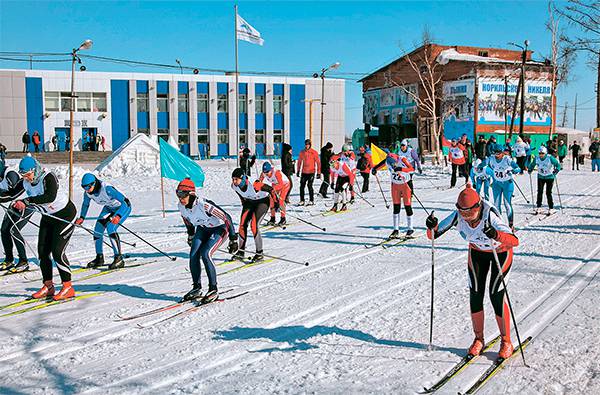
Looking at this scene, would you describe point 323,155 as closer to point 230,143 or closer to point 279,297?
point 279,297

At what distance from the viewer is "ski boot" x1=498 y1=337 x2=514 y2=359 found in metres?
5.44

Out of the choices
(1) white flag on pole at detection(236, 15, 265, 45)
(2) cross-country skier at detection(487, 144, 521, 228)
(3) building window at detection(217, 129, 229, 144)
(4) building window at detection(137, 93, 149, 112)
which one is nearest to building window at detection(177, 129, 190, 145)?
(3) building window at detection(217, 129, 229, 144)

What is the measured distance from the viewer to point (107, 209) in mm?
9883

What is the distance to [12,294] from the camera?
8.38 meters

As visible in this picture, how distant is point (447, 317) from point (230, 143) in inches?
1901

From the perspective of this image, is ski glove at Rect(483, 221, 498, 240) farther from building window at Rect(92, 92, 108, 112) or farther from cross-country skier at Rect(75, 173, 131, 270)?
building window at Rect(92, 92, 108, 112)

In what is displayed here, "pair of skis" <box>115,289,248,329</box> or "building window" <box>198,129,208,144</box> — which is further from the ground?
"building window" <box>198,129,208,144</box>

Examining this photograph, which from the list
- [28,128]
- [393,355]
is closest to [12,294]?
[393,355]

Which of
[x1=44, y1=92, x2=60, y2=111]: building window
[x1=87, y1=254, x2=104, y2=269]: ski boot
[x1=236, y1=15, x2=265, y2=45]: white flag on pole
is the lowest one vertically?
[x1=87, y1=254, x2=104, y2=269]: ski boot

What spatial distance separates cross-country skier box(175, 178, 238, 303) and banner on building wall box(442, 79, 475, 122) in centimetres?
4502

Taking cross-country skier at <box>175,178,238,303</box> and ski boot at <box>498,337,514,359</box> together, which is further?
cross-country skier at <box>175,178,238,303</box>

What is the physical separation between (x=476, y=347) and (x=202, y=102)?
4934 cm

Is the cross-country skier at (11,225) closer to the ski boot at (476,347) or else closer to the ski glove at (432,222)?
the ski glove at (432,222)

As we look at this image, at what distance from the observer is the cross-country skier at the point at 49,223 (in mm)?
7828
